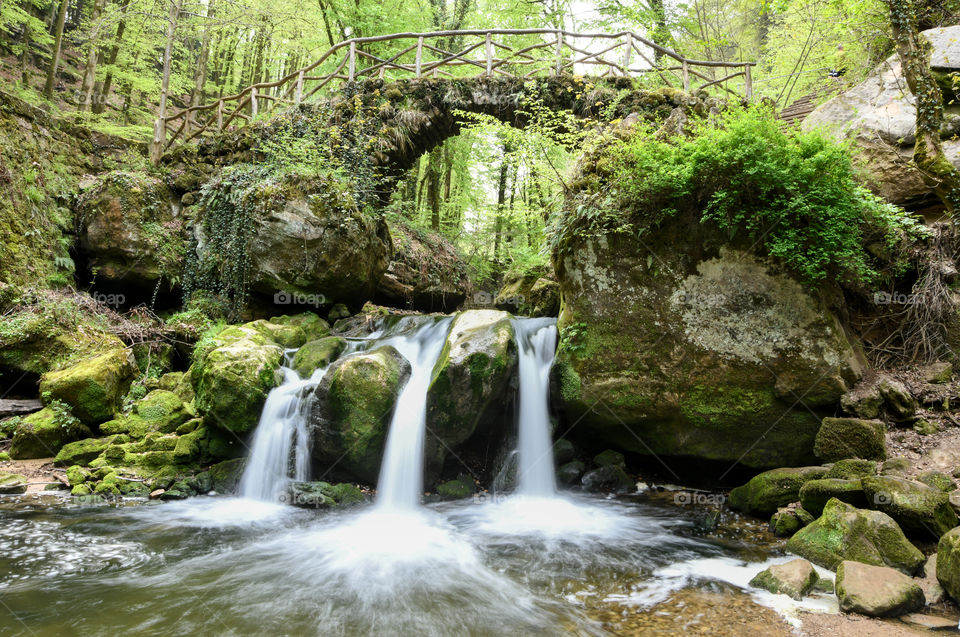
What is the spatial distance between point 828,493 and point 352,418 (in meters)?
5.42

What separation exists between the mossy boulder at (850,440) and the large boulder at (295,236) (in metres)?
8.34

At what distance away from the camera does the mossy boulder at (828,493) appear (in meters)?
4.35

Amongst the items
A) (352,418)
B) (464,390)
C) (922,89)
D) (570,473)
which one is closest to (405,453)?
(352,418)

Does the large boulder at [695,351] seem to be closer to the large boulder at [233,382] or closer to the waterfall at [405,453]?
the waterfall at [405,453]

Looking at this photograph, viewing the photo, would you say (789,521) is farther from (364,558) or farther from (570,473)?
(364,558)

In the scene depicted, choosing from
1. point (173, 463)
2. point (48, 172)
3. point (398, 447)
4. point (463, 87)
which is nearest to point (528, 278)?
point (463, 87)

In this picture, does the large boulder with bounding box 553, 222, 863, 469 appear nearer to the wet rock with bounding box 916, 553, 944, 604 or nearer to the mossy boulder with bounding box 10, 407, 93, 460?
the wet rock with bounding box 916, 553, 944, 604

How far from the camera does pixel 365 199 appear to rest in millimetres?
11047

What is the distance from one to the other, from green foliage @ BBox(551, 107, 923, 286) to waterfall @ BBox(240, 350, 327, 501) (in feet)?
17.1

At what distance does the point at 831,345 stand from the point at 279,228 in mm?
9294

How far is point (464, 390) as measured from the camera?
6.47 m

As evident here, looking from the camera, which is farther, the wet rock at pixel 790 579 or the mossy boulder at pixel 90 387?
the mossy boulder at pixel 90 387

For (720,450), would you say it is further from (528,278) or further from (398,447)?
(528,278)

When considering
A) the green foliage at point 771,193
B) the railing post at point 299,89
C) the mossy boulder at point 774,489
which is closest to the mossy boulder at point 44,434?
the green foliage at point 771,193
